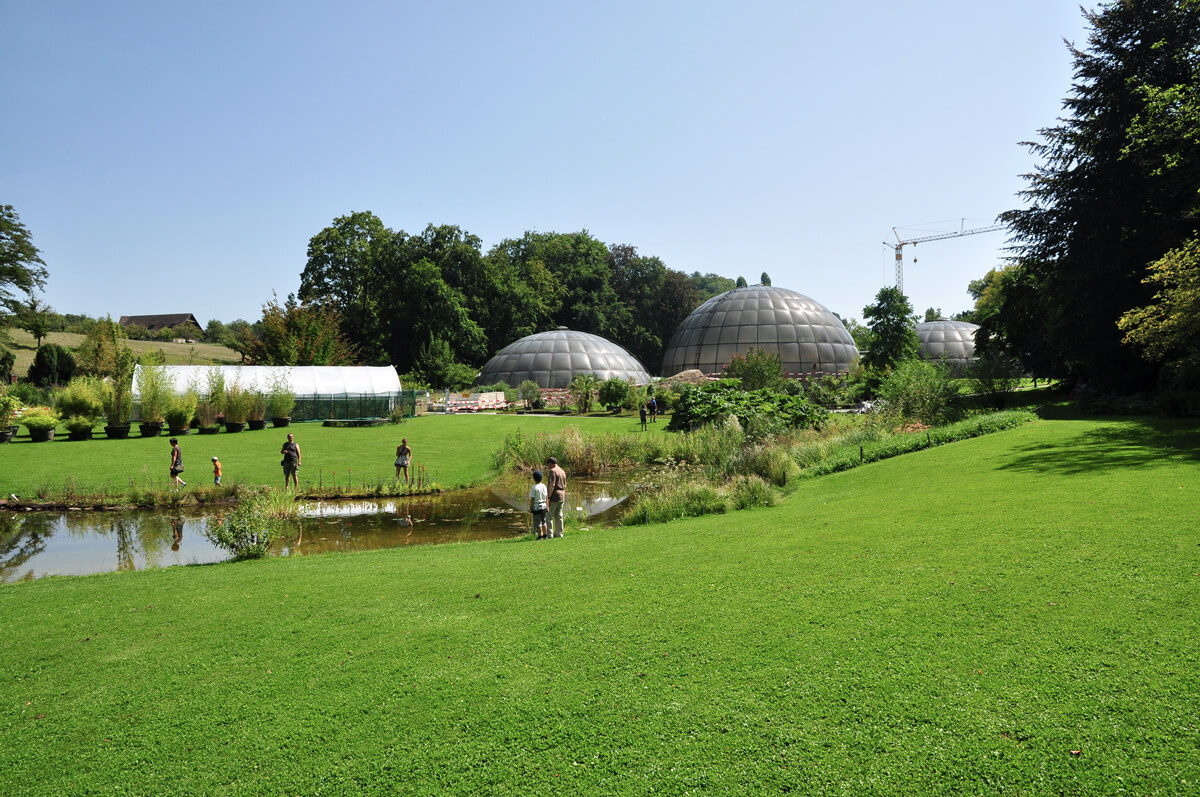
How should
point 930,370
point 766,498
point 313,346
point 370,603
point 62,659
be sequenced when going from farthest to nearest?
point 313,346, point 930,370, point 766,498, point 370,603, point 62,659

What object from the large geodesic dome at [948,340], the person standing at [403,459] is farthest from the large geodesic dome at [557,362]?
the person standing at [403,459]

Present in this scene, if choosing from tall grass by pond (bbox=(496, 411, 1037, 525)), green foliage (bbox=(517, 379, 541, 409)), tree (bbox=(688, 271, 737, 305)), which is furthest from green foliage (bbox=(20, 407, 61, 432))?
tree (bbox=(688, 271, 737, 305))

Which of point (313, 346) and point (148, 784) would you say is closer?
point (148, 784)

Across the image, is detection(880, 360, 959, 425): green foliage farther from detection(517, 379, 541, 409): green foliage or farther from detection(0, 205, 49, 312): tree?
detection(0, 205, 49, 312): tree

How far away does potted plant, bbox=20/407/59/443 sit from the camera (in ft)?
84.2

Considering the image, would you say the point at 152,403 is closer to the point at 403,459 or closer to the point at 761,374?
the point at 403,459

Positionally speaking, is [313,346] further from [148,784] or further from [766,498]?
[148,784]

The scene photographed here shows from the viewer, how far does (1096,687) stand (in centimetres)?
430

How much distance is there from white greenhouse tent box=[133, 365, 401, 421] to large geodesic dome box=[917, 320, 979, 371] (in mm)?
47590

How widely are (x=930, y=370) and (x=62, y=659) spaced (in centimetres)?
2513

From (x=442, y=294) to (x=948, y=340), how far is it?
47686 mm

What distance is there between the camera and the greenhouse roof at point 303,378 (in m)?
33.9

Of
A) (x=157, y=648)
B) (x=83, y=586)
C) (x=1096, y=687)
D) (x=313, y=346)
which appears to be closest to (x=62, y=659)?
(x=157, y=648)

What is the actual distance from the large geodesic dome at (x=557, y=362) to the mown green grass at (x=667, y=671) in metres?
45.3
